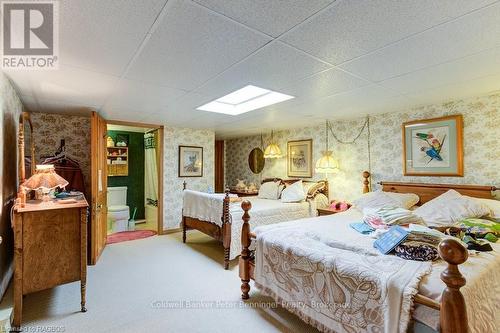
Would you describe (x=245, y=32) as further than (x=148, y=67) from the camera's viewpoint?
No

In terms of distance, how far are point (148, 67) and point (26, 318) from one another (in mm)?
2464

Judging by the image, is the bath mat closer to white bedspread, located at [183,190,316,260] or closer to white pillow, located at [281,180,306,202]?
white bedspread, located at [183,190,316,260]

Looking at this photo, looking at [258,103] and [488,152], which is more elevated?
[258,103]

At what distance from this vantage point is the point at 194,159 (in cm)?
523

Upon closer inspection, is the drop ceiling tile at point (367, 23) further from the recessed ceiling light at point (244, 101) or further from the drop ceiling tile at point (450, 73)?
the recessed ceiling light at point (244, 101)

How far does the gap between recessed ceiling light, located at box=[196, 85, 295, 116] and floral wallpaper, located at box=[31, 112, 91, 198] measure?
2144 mm

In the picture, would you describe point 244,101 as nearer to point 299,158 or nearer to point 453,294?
point 299,158

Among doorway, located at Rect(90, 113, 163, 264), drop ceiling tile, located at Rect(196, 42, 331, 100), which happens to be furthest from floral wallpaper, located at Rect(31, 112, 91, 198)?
drop ceiling tile, located at Rect(196, 42, 331, 100)

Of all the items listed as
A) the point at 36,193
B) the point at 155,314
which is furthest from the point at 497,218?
the point at 36,193

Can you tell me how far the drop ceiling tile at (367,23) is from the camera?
4.06 ft

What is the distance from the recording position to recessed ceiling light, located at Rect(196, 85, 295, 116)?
304cm

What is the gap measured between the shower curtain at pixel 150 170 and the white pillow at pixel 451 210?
5.25 metres

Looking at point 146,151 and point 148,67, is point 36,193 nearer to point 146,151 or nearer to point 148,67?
point 148,67

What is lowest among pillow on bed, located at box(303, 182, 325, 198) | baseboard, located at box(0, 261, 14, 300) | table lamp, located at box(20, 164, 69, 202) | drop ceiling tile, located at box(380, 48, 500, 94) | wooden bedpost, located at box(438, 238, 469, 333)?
baseboard, located at box(0, 261, 14, 300)
